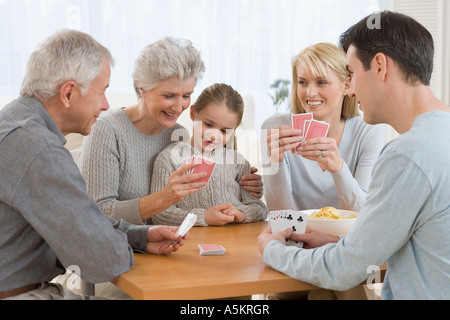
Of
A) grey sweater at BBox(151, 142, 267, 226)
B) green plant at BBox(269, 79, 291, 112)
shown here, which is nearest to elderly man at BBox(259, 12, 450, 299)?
grey sweater at BBox(151, 142, 267, 226)

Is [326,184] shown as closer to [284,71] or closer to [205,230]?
[205,230]

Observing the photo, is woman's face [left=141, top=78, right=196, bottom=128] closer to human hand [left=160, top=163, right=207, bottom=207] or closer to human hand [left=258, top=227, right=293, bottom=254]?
human hand [left=160, top=163, right=207, bottom=207]

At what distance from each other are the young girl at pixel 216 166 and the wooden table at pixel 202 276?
13.3 inches

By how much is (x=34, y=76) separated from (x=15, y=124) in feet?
0.58

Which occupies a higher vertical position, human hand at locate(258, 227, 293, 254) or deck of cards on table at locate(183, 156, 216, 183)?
deck of cards on table at locate(183, 156, 216, 183)

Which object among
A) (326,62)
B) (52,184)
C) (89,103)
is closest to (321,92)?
(326,62)

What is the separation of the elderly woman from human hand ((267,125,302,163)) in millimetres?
410

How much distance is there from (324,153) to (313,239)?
0.52 m

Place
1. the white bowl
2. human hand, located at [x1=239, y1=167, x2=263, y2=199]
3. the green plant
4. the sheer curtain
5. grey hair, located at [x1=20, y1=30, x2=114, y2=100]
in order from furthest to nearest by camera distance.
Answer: the green plant
the sheer curtain
human hand, located at [x1=239, y1=167, x2=263, y2=199]
the white bowl
grey hair, located at [x1=20, y1=30, x2=114, y2=100]

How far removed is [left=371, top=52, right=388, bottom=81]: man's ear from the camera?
1521 millimetres

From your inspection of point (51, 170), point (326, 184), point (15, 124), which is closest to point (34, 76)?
point (15, 124)

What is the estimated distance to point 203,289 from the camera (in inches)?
56.5

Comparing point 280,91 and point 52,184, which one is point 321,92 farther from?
point 280,91
